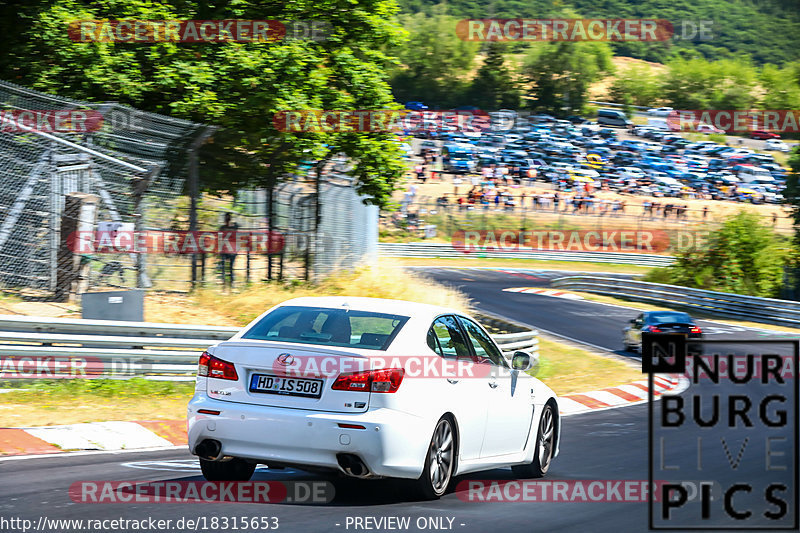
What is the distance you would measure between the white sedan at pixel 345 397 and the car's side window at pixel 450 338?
0.5 inches

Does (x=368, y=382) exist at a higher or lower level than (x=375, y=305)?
lower

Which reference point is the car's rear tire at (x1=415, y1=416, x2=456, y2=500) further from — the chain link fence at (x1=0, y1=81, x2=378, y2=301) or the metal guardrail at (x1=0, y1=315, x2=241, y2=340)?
the chain link fence at (x1=0, y1=81, x2=378, y2=301)

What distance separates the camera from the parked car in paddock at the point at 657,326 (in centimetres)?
2344

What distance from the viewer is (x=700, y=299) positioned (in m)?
36.4

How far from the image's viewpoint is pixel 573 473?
8.85 meters

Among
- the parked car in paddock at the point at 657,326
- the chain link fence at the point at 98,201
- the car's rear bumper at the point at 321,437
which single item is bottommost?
the parked car in paddock at the point at 657,326

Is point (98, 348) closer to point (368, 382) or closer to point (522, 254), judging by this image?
point (368, 382)

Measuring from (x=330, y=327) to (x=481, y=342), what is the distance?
57.0 inches

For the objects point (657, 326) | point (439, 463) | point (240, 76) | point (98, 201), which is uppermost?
point (240, 76)

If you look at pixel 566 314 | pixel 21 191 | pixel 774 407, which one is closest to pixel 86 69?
pixel 21 191

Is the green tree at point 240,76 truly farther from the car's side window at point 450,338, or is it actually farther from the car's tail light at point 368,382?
the car's tail light at point 368,382

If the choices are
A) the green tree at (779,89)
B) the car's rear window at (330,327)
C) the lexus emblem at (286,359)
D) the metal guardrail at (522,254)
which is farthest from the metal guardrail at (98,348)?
the green tree at (779,89)

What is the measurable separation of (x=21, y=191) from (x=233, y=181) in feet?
15.4

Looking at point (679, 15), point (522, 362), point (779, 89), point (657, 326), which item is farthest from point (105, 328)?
point (679, 15)
